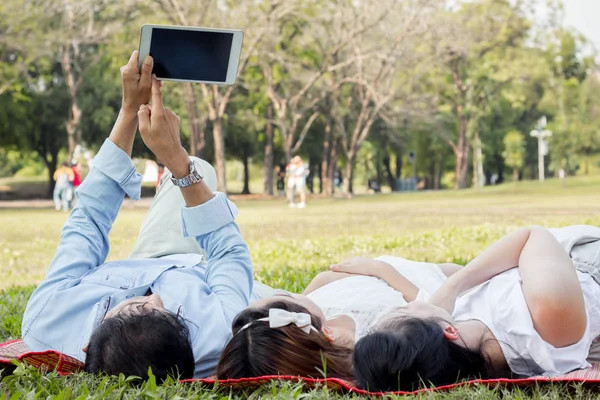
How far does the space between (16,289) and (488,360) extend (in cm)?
487

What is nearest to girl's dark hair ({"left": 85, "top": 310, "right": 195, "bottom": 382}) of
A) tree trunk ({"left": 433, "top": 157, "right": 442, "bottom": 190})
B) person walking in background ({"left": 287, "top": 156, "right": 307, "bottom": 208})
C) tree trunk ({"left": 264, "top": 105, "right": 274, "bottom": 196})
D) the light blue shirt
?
the light blue shirt

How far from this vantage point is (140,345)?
2.84 meters

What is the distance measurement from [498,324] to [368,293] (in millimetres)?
834

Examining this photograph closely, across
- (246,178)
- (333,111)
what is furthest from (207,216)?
(246,178)

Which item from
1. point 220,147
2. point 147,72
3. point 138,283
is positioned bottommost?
point 138,283

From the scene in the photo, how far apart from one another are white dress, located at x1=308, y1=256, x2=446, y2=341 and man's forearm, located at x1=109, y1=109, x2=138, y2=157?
1.20m

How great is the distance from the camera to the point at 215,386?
2910mm

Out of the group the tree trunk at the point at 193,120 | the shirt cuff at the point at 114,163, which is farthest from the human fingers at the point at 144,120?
the tree trunk at the point at 193,120

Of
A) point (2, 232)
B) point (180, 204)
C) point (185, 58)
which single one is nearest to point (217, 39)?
point (185, 58)

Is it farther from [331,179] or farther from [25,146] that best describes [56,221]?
[25,146]

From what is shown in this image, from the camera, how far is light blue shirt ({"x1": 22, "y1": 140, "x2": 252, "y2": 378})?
316 centimetres

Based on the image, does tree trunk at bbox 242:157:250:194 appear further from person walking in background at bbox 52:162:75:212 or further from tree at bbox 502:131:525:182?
person walking in background at bbox 52:162:75:212

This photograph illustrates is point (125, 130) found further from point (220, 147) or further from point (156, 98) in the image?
point (220, 147)

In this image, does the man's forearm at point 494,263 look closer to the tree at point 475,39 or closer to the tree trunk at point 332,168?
the tree trunk at point 332,168
